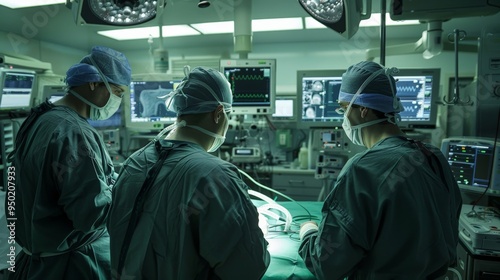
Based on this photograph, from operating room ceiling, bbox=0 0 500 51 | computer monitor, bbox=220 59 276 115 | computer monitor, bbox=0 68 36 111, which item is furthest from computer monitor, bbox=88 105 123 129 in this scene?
computer monitor, bbox=220 59 276 115

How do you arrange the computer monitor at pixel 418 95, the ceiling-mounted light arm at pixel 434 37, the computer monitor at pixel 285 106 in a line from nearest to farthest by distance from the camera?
the ceiling-mounted light arm at pixel 434 37 → the computer monitor at pixel 418 95 → the computer monitor at pixel 285 106

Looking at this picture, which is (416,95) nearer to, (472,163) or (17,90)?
(472,163)

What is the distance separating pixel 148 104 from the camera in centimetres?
341

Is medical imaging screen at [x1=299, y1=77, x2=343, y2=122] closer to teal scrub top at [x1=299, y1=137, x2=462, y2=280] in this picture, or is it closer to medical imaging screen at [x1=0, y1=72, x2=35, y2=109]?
teal scrub top at [x1=299, y1=137, x2=462, y2=280]

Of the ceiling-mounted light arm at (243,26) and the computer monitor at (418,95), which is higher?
the ceiling-mounted light arm at (243,26)

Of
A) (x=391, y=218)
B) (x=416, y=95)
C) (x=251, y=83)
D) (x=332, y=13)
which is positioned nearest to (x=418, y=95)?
(x=416, y=95)

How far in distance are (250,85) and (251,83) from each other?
2cm

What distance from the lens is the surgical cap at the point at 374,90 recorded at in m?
1.35

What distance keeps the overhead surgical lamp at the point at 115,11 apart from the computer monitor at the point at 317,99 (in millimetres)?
1587

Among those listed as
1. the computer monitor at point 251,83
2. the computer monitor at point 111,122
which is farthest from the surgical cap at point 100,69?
the computer monitor at point 111,122

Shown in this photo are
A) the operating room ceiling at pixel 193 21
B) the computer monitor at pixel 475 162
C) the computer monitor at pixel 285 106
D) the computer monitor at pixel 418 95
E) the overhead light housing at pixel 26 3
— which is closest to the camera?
the computer monitor at pixel 475 162

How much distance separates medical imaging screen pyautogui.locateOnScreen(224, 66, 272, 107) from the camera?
9.96 ft

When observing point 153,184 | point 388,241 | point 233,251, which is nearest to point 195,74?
point 153,184

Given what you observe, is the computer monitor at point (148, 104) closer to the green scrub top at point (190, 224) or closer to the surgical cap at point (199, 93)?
the surgical cap at point (199, 93)
